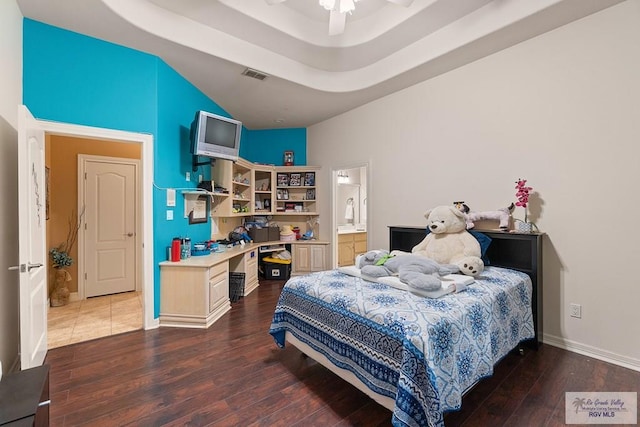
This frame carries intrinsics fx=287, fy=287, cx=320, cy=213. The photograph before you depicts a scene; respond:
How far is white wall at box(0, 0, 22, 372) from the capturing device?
204 cm

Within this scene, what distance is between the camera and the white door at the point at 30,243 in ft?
6.06

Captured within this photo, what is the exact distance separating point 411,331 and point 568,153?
2.32 meters

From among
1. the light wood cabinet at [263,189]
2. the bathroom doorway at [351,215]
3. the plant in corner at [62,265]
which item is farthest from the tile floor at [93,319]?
the bathroom doorway at [351,215]

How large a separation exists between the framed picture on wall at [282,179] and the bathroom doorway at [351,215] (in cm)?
99

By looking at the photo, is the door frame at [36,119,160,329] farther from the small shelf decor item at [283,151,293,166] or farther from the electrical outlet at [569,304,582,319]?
the electrical outlet at [569,304,582,319]

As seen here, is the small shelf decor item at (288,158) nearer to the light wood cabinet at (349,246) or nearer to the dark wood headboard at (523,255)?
the light wood cabinet at (349,246)

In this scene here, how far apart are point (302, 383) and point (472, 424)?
1.09 metres

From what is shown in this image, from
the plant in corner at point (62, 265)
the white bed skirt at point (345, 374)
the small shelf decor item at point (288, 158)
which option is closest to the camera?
the white bed skirt at point (345, 374)

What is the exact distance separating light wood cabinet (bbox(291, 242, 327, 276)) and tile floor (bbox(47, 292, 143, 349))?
2.40m

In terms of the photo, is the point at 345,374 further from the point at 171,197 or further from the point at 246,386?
the point at 171,197

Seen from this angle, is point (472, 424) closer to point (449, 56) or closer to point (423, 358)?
point (423, 358)

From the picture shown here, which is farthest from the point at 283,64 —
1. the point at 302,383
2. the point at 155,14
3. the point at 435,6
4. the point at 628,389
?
the point at 628,389

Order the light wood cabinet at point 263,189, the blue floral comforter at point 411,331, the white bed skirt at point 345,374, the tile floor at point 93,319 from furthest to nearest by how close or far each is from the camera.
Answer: the light wood cabinet at point 263,189
the tile floor at point 93,319
the white bed skirt at point 345,374
the blue floral comforter at point 411,331

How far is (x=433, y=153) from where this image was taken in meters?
3.54
